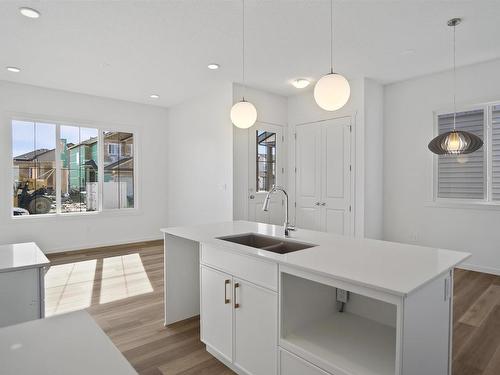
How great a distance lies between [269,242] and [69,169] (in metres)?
4.72

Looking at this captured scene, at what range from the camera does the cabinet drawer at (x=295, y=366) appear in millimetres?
1507

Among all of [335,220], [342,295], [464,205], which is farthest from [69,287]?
[464,205]

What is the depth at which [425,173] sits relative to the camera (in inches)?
181

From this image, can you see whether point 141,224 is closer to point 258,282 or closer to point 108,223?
point 108,223

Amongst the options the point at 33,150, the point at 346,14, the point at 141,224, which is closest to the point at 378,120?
the point at 346,14

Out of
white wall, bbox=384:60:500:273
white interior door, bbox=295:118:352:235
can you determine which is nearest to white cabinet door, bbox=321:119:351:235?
white interior door, bbox=295:118:352:235

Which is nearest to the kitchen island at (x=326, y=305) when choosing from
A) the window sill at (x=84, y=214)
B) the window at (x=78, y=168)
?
the window sill at (x=84, y=214)

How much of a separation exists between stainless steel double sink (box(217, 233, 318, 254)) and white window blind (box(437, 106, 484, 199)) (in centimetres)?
342

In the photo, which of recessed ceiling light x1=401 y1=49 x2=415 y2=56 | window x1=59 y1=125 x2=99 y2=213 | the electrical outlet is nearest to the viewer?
the electrical outlet

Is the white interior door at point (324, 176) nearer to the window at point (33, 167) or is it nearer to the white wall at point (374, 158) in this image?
the white wall at point (374, 158)

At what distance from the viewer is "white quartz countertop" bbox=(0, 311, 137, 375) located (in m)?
0.76

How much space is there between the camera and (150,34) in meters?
3.25

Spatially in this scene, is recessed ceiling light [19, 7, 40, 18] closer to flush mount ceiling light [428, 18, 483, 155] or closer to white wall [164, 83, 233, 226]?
white wall [164, 83, 233, 226]

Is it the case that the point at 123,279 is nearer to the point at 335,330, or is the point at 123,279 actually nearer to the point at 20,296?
the point at 20,296
